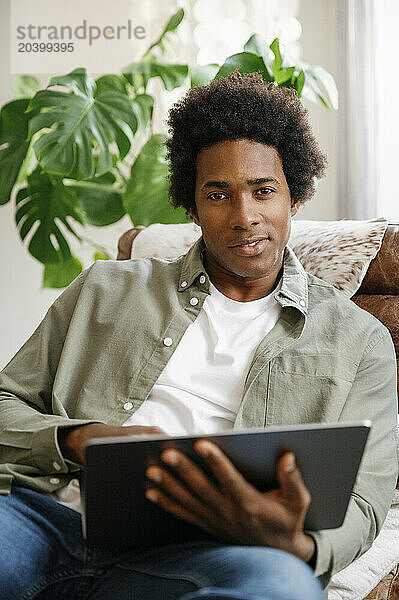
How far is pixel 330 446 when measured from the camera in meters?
0.90

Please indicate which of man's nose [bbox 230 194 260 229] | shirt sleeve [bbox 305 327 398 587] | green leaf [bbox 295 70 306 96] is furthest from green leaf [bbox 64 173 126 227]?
shirt sleeve [bbox 305 327 398 587]

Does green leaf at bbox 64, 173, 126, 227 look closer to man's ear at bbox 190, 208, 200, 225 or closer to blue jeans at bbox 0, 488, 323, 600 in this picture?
man's ear at bbox 190, 208, 200, 225

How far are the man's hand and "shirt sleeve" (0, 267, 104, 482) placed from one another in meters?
0.27

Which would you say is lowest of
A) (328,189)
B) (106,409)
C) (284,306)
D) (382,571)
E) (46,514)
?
(382,571)

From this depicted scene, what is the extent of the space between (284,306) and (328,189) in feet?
5.85

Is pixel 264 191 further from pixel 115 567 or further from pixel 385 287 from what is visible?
pixel 115 567

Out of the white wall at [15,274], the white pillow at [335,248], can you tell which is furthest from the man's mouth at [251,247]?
the white wall at [15,274]

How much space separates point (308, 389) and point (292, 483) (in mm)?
363

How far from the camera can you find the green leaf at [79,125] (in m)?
2.46

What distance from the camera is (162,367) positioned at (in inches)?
51.9

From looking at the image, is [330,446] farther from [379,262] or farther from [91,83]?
[91,83]

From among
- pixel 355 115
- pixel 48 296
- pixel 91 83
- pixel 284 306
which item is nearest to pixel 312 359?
pixel 284 306

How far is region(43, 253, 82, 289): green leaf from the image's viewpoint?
2777 mm

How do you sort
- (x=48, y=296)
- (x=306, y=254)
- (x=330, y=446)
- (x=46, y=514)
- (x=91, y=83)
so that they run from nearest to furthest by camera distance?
1. (x=330, y=446)
2. (x=46, y=514)
3. (x=306, y=254)
4. (x=91, y=83)
5. (x=48, y=296)
